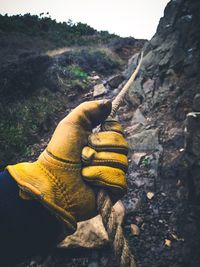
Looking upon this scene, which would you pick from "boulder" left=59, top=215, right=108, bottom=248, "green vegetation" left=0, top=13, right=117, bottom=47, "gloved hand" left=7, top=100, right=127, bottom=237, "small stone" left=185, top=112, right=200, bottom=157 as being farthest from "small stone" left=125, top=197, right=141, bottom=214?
"green vegetation" left=0, top=13, right=117, bottom=47

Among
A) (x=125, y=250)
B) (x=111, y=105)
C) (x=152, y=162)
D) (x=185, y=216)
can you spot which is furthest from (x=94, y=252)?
(x=111, y=105)

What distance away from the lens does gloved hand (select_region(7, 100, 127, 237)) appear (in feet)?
4.72

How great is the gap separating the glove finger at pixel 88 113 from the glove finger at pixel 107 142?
0.09 meters

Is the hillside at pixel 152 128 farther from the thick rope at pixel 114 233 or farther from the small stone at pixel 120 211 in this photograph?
the thick rope at pixel 114 233

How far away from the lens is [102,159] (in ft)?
5.30

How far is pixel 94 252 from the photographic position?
12.4ft

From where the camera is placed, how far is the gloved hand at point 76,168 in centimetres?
144

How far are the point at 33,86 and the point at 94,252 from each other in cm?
671

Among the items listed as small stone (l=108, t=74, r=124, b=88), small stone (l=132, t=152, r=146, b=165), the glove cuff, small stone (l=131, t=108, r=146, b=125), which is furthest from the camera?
small stone (l=108, t=74, r=124, b=88)

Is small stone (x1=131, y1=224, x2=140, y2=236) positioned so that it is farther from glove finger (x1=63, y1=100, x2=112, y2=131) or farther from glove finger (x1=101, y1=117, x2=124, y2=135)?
glove finger (x1=63, y1=100, x2=112, y2=131)

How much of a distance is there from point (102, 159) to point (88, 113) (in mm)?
305

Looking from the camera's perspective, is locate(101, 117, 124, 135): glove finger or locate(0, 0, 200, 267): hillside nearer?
locate(101, 117, 124, 135): glove finger

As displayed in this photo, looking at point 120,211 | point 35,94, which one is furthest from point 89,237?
point 35,94

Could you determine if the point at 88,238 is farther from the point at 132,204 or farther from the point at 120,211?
the point at 132,204
